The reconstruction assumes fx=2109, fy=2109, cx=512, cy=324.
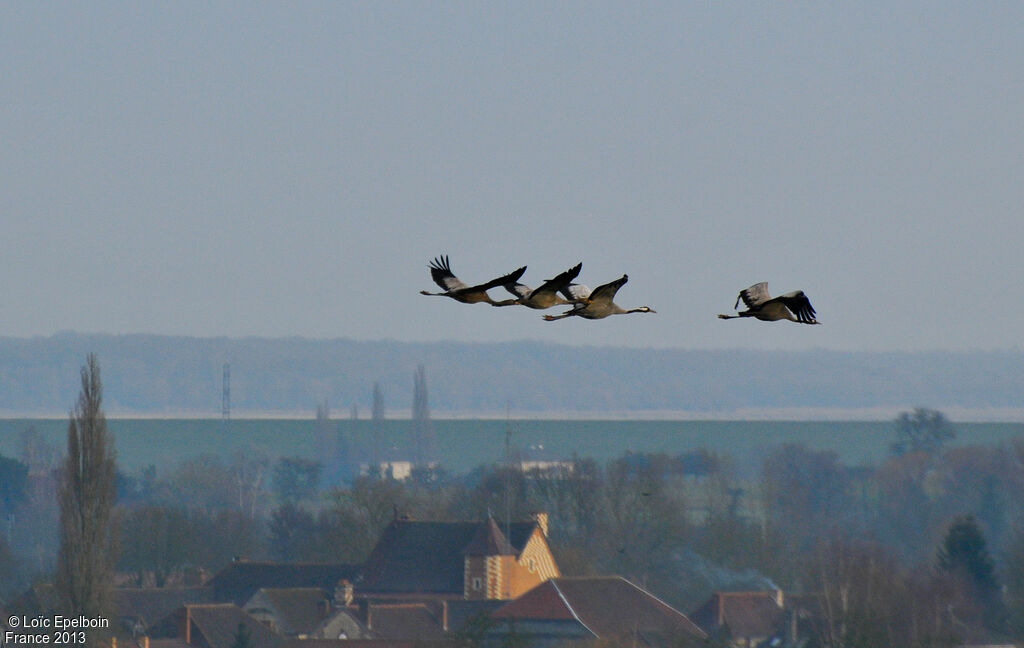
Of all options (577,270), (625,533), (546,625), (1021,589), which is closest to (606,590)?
(546,625)

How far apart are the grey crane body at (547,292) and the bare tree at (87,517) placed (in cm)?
7899

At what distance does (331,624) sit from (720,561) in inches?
1695

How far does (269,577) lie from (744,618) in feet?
112

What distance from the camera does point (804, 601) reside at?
11912cm

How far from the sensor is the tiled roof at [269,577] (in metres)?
134

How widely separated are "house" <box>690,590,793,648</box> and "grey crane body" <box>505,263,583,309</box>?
82456mm

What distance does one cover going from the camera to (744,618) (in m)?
117

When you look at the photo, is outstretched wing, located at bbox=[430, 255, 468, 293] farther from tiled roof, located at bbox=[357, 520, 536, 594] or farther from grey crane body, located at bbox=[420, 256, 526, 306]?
Result: tiled roof, located at bbox=[357, 520, 536, 594]

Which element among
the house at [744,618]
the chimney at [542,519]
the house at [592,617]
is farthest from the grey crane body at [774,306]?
the chimney at [542,519]

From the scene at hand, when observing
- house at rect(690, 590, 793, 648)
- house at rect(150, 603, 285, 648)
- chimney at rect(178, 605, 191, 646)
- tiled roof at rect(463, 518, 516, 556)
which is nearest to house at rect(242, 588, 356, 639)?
house at rect(150, 603, 285, 648)

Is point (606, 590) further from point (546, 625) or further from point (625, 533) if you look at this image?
point (625, 533)

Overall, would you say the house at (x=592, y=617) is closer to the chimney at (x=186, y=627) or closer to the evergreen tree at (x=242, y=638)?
the evergreen tree at (x=242, y=638)

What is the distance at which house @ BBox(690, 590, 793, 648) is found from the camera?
4407 inches

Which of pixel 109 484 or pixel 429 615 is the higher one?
pixel 109 484
